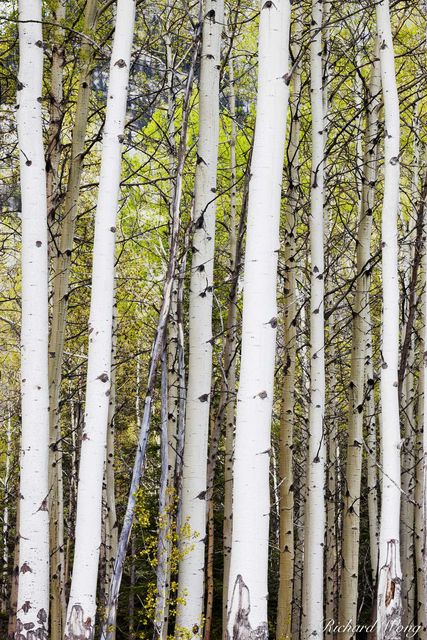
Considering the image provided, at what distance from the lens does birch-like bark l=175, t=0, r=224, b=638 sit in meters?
4.29

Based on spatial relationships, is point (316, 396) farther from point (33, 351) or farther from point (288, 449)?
point (33, 351)

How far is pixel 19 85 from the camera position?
4.41 metres

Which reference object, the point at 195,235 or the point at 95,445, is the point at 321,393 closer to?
the point at 195,235

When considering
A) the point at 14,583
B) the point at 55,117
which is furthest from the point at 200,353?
the point at 14,583

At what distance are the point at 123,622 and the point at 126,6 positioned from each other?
49.7 feet

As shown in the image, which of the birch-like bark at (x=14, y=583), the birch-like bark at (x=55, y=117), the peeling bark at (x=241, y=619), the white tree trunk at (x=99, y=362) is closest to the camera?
the peeling bark at (x=241, y=619)

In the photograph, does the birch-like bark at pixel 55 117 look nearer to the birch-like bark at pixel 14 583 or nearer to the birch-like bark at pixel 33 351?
the birch-like bark at pixel 33 351

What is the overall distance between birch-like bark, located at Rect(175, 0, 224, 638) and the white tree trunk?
2.41ft

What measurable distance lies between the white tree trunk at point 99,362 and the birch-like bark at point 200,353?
74 centimetres

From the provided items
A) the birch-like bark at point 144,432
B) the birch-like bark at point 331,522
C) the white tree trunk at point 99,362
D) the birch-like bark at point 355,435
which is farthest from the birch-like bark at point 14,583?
the birch-like bark at point 331,522

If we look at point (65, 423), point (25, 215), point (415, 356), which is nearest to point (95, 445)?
point (25, 215)

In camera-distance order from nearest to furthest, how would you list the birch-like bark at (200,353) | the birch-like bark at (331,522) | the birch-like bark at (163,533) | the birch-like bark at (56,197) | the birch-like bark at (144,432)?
the birch-like bark at (144,432), the birch-like bark at (200,353), the birch-like bark at (163,533), the birch-like bark at (56,197), the birch-like bark at (331,522)

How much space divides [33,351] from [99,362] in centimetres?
54

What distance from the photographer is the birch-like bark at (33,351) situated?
3855 millimetres
